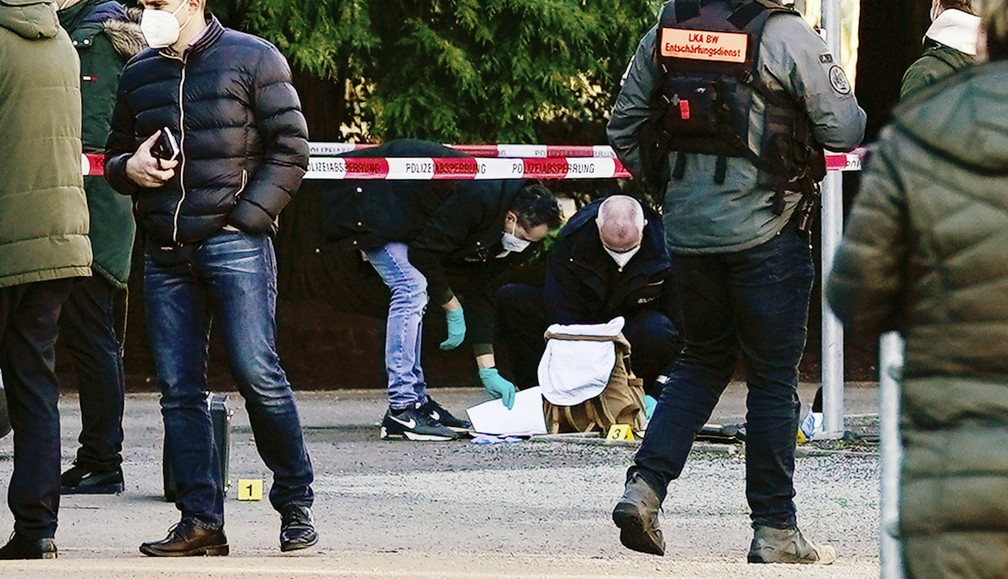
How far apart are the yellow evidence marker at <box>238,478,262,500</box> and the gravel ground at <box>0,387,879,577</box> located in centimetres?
8

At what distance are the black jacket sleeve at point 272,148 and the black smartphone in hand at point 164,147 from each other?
0.24 meters

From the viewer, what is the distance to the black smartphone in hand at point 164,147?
601cm

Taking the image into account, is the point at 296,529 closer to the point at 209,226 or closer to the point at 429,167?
the point at 209,226

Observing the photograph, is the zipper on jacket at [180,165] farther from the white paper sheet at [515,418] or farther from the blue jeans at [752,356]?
the white paper sheet at [515,418]

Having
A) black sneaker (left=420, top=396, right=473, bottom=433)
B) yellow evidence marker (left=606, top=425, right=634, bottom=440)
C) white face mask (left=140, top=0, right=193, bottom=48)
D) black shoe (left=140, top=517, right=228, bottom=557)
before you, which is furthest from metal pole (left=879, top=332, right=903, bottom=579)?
black sneaker (left=420, top=396, right=473, bottom=433)

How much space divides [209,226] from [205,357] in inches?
16.9

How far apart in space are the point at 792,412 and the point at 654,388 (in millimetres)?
4343

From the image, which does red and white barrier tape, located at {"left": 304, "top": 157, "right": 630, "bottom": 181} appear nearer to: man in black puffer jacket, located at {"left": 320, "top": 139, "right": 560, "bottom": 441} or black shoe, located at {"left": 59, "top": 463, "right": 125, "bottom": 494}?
man in black puffer jacket, located at {"left": 320, "top": 139, "right": 560, "bottom": 441}

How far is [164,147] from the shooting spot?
6023mm

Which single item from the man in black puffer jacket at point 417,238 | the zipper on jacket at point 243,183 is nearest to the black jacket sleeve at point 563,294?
the man in black puffer jacket at point 417,238

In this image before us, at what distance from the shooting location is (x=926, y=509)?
3.23 metres

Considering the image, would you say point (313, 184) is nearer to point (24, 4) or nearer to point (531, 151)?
point (531, 151)

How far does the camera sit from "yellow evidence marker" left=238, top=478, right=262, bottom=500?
7828 mm

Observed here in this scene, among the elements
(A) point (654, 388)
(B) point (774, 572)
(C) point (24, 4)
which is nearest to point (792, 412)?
(B) point (774, 572)
